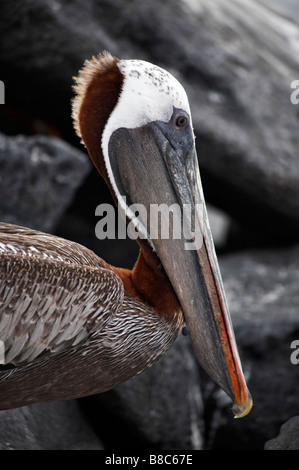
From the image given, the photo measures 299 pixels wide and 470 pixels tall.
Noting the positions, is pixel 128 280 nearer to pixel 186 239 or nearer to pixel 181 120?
pixel 186 239

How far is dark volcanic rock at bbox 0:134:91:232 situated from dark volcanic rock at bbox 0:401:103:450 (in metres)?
1.19

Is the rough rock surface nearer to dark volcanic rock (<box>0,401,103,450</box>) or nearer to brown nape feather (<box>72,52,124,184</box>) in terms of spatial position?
dark volcanic rock (<box>0,401,103,450</box>)

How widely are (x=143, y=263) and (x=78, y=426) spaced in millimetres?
1215

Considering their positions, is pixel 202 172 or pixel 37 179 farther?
pixel 202 172

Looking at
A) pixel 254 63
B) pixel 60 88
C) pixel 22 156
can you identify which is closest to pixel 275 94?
pixel 254 63

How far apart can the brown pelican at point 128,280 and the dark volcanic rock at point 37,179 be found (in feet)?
3.49

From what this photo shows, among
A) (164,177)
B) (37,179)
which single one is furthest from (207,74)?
(164,177)

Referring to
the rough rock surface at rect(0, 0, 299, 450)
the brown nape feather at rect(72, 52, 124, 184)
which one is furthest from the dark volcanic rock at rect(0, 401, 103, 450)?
the brown nape feather at rect(72, 52, 124, 184)

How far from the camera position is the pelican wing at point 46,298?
97.3 inches

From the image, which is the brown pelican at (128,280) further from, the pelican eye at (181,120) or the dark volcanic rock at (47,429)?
the dark volcanic rock at (47,429)

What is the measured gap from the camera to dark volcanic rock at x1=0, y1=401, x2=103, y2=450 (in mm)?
3094

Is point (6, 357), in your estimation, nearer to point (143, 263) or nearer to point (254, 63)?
point (143, 263)

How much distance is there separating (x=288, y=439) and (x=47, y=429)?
1310 mm

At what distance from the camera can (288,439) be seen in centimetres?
290
